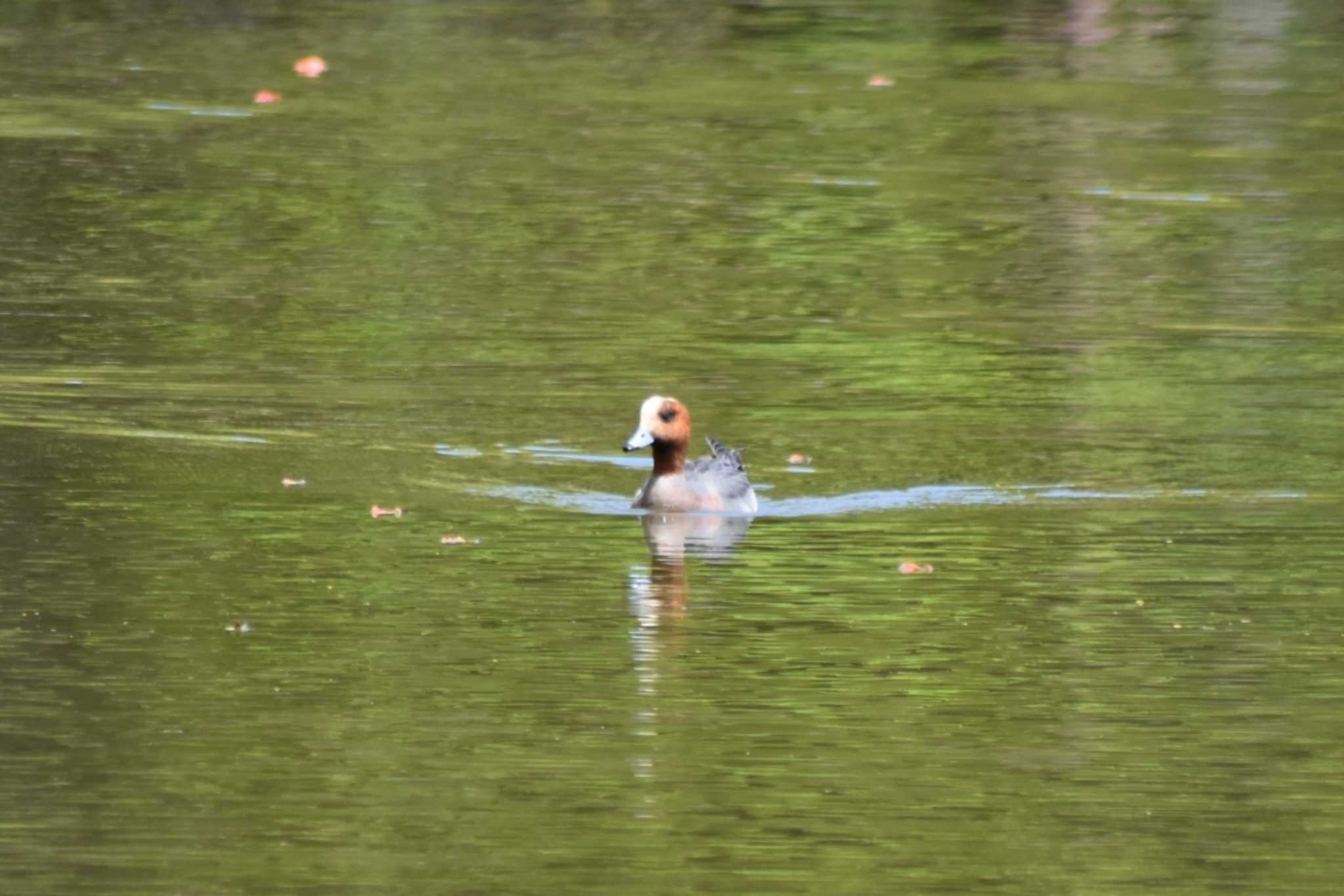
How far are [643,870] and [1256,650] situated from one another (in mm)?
3229

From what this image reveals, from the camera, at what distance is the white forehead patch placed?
13.9 m

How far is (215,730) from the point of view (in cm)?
934

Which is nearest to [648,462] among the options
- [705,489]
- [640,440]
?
[640,440]

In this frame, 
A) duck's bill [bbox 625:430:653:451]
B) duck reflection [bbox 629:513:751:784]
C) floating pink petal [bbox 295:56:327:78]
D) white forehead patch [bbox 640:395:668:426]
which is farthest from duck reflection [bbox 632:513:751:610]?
floating pink petal [bbox 295:56:327:78]

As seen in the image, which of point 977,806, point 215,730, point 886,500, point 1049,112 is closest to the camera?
point 977,806

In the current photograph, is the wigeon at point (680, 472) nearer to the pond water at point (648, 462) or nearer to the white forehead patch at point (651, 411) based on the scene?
the white forehead patch at point (651, 411)

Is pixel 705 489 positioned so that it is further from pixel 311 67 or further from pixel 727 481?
pixel 311 67

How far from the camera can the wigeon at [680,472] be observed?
1349cm

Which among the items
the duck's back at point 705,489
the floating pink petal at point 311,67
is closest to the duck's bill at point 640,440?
the duck's back at point 705,489

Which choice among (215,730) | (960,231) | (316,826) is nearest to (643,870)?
(316,826)

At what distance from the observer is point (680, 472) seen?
13852mm

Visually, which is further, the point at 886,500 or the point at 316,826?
the point at 886,500

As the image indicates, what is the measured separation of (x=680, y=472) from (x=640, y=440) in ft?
0.79

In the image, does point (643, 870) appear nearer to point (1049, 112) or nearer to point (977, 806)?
point (977, 806)
